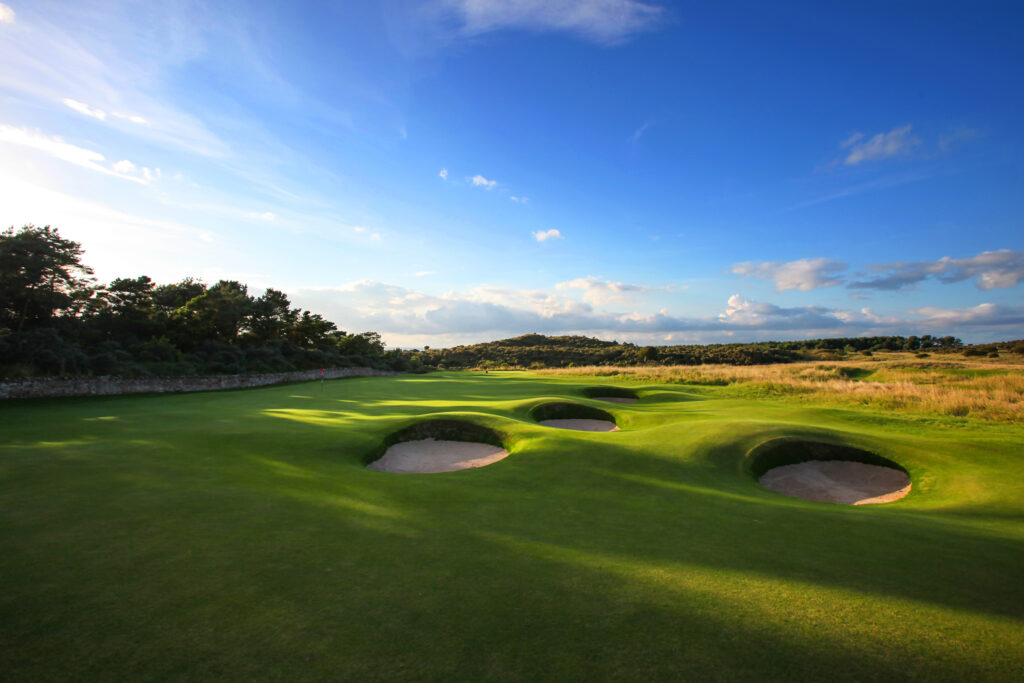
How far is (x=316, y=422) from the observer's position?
45.6 feet

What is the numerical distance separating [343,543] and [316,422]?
32.0ft

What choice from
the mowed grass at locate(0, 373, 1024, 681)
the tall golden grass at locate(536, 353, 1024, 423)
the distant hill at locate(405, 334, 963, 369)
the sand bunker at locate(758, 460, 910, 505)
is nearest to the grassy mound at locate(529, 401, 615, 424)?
the sand bunker at locate(758, 460, 910, 505)

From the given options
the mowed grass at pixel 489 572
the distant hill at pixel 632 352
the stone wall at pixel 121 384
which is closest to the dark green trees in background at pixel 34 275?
the stone wall at pixel 121 384

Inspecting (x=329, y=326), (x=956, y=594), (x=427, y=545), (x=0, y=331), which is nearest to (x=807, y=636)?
(x=956, y=594)

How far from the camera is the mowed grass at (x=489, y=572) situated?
3.13m

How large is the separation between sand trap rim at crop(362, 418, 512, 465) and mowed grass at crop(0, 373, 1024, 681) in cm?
336

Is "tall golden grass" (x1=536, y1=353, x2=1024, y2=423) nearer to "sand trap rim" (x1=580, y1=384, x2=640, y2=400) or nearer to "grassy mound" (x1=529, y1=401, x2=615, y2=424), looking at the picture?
"sand trap rim" (x1=580, y1=384, x2=640, y2=400)

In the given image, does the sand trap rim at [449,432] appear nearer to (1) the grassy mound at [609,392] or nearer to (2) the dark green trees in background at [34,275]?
(1) the grassy mound at [609,392]

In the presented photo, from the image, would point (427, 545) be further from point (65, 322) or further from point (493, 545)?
point (65, 322)

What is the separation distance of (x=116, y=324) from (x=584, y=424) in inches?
1521

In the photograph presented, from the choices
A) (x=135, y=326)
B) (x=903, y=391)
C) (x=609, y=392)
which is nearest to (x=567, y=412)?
(x=609, y=392)

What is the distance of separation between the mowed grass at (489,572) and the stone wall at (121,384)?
1645 centimetres

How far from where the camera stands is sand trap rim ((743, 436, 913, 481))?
10.8 m

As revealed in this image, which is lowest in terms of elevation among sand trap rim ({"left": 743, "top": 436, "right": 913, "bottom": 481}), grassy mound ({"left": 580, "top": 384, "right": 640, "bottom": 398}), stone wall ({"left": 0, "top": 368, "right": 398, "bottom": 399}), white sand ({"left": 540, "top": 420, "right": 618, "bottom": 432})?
white sand ({"left": 540, "top": 420, "right": 618, "bottom": 432})
